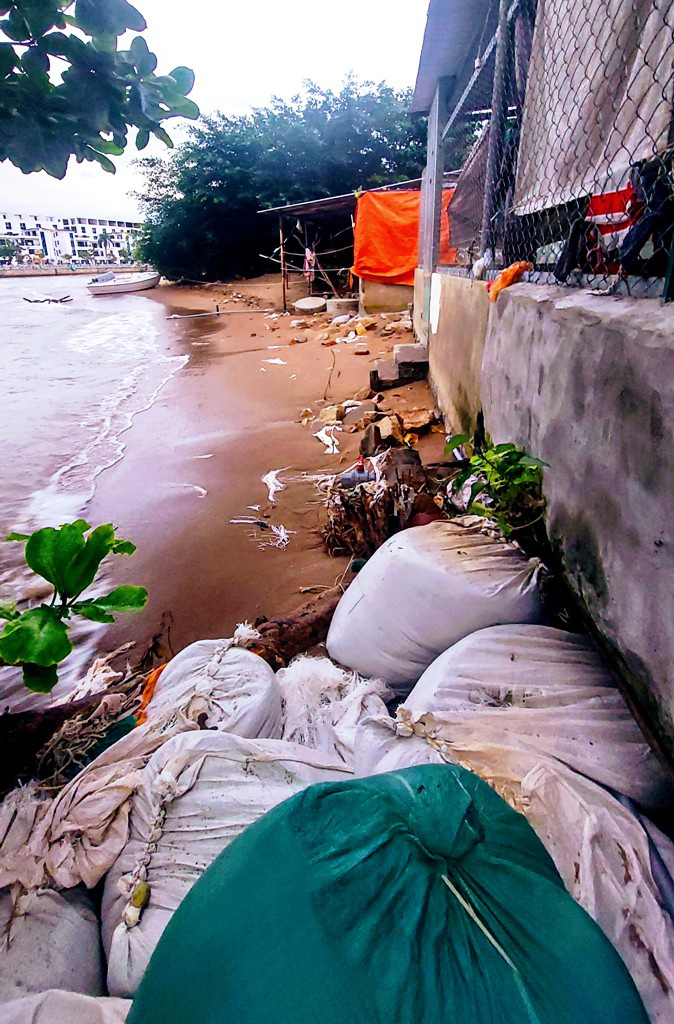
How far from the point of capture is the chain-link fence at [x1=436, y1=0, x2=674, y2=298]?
143cm

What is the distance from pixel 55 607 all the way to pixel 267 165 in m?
22.7

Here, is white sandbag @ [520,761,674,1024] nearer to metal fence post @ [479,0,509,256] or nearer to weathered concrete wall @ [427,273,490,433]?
weathered concrete wall @ [427,273,490,433]

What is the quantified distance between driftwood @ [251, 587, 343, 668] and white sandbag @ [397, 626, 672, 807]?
63 cm

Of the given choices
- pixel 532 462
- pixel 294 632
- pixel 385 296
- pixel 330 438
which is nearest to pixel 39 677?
pixel 294 632

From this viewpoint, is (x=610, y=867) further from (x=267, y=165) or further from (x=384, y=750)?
(x=267, y=165)

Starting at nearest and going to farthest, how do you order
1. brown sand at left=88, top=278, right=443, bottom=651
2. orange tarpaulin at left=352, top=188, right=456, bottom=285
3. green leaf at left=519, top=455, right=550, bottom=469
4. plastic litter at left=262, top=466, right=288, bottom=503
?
green leaf at left=519, top=455, right=550, bottom=469 < brown sand at left=88, top=278, right=443, bottom=651 < plastic litter at left=262, top=466, right=288, bottom=503 < orange tarpaulin at left=352, top=188, right=456, bottom=285

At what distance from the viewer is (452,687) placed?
1.39 metres

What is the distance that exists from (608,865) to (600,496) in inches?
30.5

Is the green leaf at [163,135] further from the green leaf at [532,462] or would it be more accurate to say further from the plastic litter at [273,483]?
the plastic litter at [273,483]

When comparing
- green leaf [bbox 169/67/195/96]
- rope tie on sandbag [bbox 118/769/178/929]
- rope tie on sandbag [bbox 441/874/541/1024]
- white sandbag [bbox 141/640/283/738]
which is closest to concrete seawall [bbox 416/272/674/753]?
rope tie on sandbag [bbox 441/874/541/1024]

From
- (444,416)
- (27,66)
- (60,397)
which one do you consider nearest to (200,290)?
(60,397)

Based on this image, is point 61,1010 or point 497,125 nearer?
point 61,1010

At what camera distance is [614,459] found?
4.27 feet

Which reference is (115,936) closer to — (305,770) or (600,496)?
(305,770)
